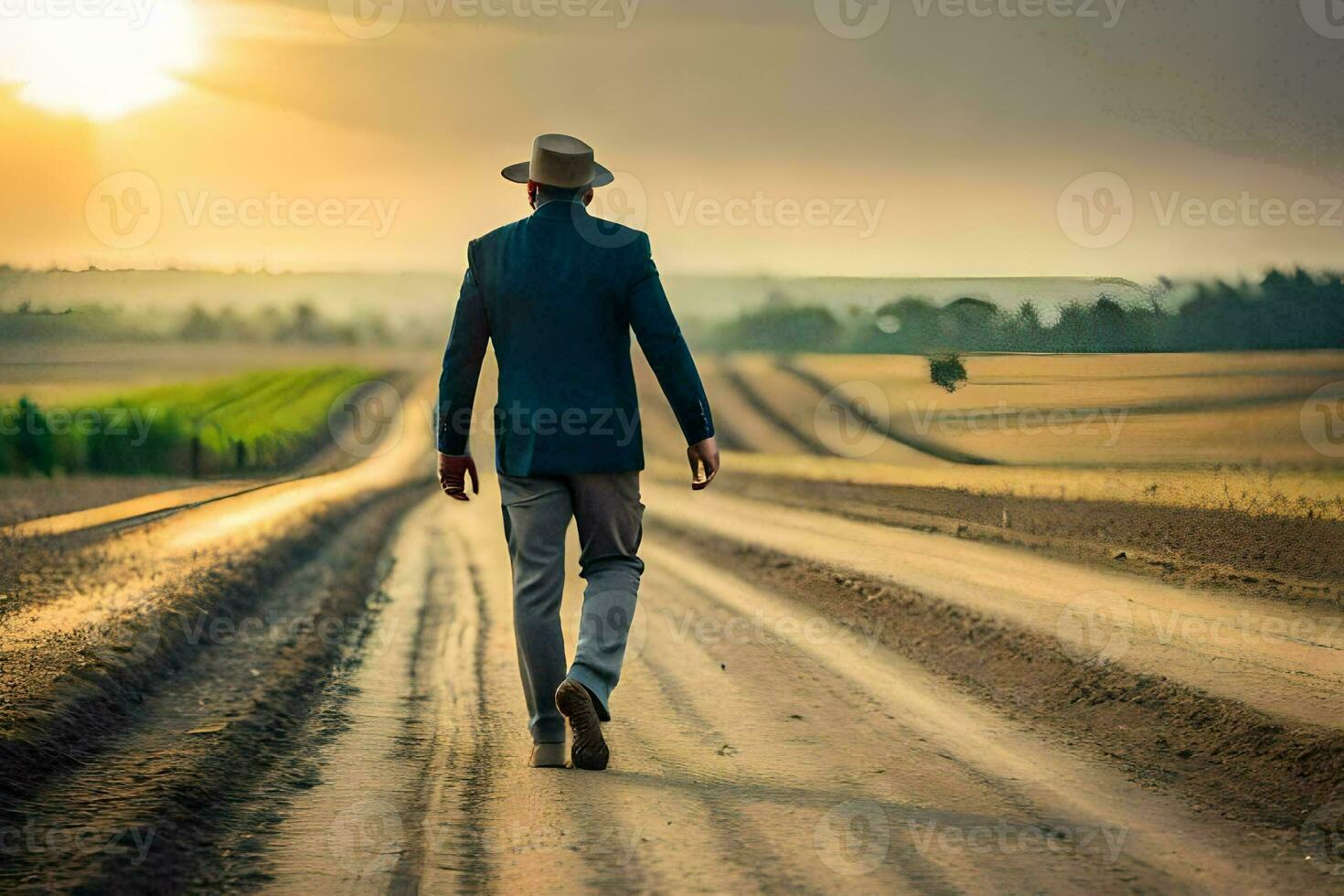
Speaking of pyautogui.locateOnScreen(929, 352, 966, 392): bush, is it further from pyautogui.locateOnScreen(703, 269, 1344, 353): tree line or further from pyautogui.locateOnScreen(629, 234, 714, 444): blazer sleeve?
pyautogui.locateOnScreen(629, 234, 714, 444): blazer sleeve

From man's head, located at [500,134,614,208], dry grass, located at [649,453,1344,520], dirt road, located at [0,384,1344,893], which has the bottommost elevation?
dirt road, located at [0,384,1344,893]

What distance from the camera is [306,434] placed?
3516cm

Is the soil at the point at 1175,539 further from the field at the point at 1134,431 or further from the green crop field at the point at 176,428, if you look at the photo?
the green crop field at the point at 176,428

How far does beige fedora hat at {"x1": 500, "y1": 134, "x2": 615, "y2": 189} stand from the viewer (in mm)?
5289

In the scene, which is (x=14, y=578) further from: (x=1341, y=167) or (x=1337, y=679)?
(x=1341, y=167)

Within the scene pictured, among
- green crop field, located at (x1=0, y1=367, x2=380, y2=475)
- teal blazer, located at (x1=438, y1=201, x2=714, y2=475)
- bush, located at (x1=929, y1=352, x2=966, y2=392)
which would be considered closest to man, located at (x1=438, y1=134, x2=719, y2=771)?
teal blazer, located at (x1=438, y1=201, x2=714, y2=475)

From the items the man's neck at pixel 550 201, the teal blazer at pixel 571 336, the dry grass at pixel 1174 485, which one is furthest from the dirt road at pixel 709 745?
the man's neck at pixel 550 201

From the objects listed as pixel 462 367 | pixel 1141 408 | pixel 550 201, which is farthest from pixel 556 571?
pixel 1141 408

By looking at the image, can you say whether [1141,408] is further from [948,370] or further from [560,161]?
[560,161]

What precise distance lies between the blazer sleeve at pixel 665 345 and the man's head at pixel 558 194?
320 millimetres

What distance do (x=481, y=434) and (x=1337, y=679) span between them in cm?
3195

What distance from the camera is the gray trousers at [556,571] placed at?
518 centimetres

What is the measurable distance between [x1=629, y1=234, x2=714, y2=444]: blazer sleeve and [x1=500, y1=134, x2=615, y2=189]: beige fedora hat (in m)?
0.36

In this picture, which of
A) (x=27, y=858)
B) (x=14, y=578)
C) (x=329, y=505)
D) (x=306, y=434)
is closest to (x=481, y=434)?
(x=306, y=434)
